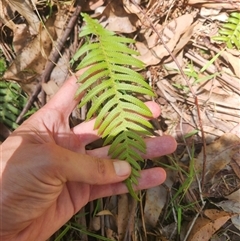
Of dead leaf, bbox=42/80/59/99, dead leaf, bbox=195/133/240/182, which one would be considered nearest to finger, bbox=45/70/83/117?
dead leaf, bbox=42/80/59/99

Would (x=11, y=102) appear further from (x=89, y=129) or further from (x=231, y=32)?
(x=231, y=32)

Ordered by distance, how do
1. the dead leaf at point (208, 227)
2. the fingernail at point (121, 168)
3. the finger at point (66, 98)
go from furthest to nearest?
the dead leaf at point (208, 227)
the finger at point (66, 98)
the fingernail at point (121, 168)

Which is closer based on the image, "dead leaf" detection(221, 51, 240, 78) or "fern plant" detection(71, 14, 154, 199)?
"fern plant" detection(71, 14, 154, 199)

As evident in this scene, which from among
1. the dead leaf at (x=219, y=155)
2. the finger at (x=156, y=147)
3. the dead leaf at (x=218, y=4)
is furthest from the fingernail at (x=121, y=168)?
the dead leaf at (x=218, y=4)

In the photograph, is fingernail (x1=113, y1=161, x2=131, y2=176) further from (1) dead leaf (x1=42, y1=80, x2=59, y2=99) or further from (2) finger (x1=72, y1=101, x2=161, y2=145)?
(1) dead leaf (x1=42, y1=80, x2=59, y2=99)

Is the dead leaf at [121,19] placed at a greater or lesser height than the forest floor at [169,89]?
greater

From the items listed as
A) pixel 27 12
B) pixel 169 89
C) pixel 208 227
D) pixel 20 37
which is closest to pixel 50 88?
pixel 20 37

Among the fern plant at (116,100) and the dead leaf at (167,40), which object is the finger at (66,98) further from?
the dead leaf at (167,40)
